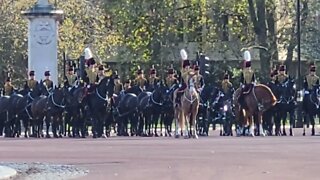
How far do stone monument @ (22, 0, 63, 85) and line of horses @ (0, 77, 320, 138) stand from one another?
15.7 ft

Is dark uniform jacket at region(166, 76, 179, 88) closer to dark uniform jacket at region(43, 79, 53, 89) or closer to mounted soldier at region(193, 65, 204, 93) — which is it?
mounted soldier at region(193, 65, 204, 93)

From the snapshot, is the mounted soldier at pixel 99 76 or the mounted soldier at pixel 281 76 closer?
the mounted soldier at pixel 99 76

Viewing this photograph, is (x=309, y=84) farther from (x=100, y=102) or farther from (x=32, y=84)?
(x=32, y=84)

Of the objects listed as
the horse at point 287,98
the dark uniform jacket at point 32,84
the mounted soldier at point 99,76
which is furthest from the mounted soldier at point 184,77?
the dark uniform jacket at point 32,84

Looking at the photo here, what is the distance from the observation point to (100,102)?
3684 centimetres

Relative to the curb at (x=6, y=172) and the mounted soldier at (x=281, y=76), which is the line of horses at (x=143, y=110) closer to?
the mounted soldier at (x=281, y=76)

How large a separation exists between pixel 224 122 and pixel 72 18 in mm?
26570

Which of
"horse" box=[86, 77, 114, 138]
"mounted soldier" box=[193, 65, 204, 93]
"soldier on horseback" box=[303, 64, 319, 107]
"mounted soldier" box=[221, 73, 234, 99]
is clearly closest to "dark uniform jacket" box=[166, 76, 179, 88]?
"mounted soldier" box=[221, 73, 234, 99]

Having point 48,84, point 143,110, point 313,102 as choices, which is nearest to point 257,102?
point 313,102

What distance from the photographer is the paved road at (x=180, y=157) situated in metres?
21.0

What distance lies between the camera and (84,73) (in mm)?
37750

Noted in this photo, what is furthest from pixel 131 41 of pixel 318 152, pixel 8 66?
pixel 318 152

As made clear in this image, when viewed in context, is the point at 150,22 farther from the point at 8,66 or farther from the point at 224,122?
the point at 224,122

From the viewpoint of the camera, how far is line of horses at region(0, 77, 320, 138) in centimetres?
3684
